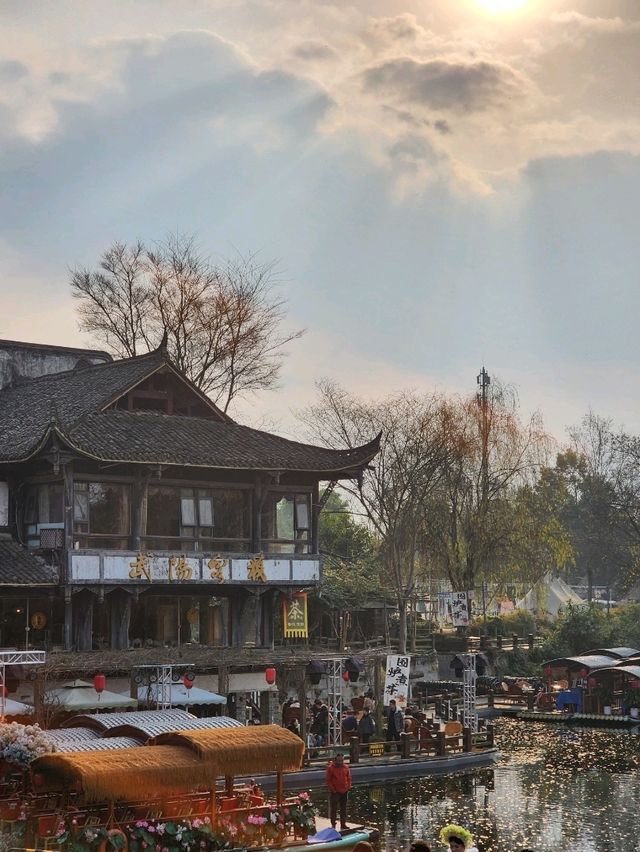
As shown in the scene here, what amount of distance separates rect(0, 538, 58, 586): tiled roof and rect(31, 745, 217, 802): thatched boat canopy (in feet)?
54.6

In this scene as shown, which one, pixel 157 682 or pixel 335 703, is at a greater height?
pixel 157 682

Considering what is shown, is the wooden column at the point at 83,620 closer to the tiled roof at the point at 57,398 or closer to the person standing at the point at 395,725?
the tiled roof at the point at 57,398

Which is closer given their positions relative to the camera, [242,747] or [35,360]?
[242,747]

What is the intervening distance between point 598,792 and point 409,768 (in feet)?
17.4

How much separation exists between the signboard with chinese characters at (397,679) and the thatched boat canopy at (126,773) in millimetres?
17587

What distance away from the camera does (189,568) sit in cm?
4331

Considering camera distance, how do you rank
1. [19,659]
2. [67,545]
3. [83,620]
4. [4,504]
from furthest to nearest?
[4,504] < [83,620] < [67,545] < [19,659]

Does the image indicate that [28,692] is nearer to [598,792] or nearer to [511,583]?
[598,792]

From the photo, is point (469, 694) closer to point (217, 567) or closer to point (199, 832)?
point (217, 567)

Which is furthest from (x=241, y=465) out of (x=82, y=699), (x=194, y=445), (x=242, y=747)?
(x=242, y=747)

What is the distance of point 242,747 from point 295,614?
2216cm

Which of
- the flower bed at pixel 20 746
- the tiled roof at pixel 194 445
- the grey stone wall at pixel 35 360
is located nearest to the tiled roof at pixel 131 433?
the tiled roof at pixel 194 445

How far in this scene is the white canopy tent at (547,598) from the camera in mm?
78856

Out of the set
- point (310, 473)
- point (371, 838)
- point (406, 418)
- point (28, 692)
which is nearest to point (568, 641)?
point (406, 418)
